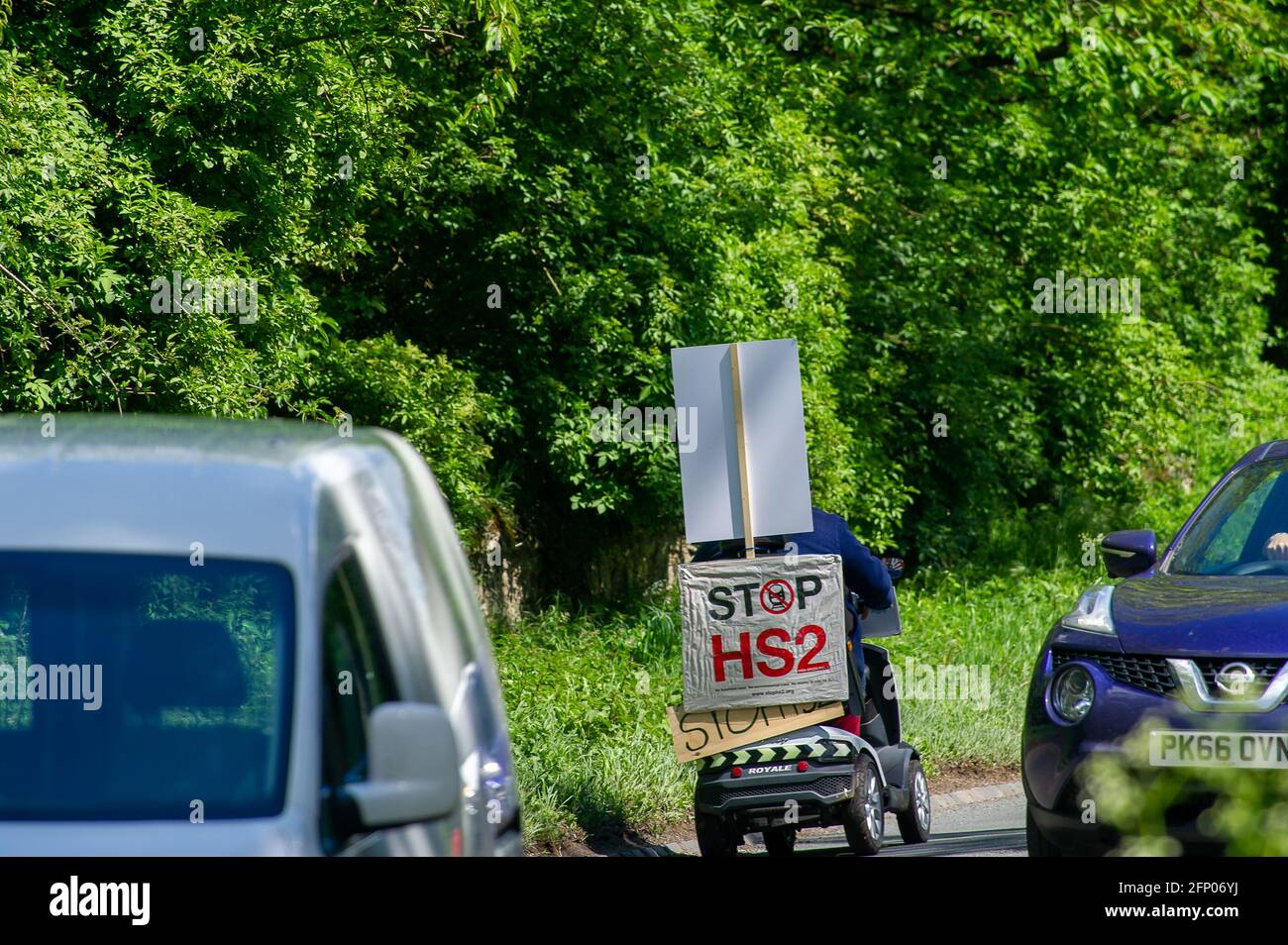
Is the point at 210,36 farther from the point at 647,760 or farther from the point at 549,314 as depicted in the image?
the point at 647,760

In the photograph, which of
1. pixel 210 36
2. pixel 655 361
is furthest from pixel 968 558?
pixel 210 36

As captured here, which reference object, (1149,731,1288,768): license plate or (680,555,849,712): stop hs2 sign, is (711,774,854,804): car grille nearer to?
(680,555,849,712): stop hs2 sign

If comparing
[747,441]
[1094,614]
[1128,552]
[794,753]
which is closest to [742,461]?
[747,441]

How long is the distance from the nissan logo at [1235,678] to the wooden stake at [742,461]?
2.61 m

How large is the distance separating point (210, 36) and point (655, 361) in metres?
4.08

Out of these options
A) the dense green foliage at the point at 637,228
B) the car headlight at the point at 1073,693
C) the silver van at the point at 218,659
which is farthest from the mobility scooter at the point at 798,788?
the silver van at the point at 218,659

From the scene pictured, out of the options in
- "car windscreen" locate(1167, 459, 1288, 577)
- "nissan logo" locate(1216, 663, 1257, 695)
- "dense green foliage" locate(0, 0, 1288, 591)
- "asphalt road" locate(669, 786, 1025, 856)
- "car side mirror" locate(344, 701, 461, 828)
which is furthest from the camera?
"dense green foliage" locate(0, 0, 1288, 591)

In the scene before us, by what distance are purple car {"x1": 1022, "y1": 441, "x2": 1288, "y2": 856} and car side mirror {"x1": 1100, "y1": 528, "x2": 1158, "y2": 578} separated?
0.05 feet

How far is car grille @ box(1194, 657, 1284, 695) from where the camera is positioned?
17.4ft

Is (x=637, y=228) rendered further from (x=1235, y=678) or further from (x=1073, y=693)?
(x=1235, y=678)

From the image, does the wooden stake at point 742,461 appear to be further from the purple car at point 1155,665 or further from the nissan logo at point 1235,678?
the nissan logo at point 1235,678

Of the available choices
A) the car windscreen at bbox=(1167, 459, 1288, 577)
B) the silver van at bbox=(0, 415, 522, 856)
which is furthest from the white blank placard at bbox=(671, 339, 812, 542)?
the silver van at bbox=(0, 415, 522, 856)

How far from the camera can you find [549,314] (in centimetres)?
1173

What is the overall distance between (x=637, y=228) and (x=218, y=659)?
9033mm
